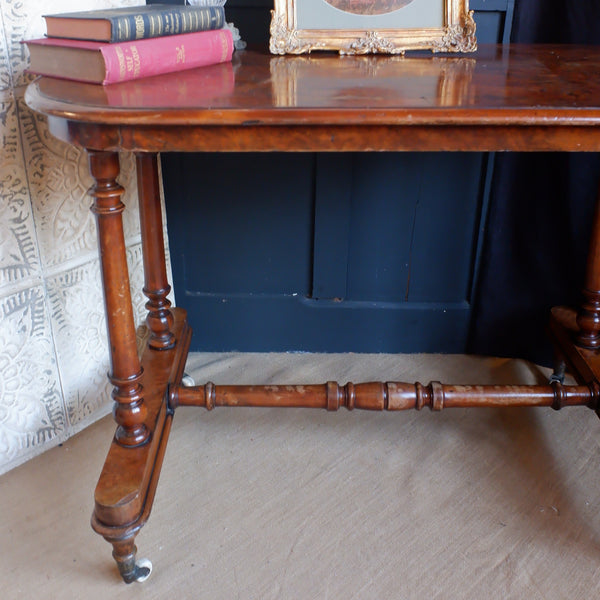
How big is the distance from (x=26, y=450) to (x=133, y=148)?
33.2 inches

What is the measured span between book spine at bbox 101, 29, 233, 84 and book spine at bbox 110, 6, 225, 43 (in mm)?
10

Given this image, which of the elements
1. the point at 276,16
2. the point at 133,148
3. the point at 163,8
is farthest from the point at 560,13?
the point at 133,148

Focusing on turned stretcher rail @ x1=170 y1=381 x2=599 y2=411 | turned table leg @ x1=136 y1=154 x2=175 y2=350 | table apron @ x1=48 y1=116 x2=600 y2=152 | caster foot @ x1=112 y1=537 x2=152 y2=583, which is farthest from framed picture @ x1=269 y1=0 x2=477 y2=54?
caster foot @ x1=112 y1=537 x2=152 y2=583

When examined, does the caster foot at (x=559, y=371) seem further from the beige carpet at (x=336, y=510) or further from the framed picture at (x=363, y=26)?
the framed picture at (x=363, y=26)

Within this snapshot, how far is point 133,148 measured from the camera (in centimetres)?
97

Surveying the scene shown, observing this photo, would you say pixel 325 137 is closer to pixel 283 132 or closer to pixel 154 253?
pixel 283 132

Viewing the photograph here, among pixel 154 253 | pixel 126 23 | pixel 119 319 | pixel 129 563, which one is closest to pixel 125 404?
pixel 119 319

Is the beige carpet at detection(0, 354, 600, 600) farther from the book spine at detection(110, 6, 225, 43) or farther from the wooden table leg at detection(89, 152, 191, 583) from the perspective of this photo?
the book spine at detection(110, 6, 225, 43)

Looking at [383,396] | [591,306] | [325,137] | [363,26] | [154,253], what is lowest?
[383,396]

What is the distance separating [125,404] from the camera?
4.00ft

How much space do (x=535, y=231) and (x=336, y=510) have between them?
0.87 meters

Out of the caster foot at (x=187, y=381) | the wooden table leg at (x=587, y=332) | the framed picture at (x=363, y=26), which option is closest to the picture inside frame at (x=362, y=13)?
the framed picture at (x=363, y=26)

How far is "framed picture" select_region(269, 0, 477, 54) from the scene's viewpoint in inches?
53.8

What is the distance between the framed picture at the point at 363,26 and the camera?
137cm
